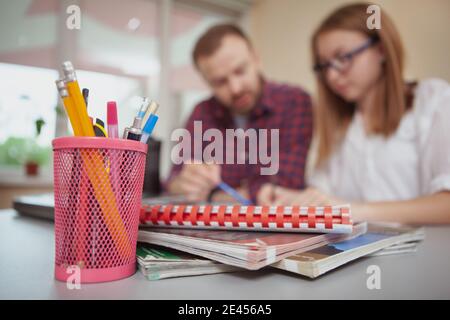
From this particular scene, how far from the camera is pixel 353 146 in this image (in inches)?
44.4

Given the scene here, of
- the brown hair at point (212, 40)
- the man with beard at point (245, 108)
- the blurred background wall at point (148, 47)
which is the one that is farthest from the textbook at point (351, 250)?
the blurred background wall at point (148, 47)

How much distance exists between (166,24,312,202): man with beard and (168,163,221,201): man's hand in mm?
99

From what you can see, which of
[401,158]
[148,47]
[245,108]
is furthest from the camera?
[148,47]

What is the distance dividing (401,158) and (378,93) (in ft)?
0.65

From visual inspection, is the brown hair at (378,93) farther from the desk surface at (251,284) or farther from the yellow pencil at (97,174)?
the yellow pencil at (97,174)

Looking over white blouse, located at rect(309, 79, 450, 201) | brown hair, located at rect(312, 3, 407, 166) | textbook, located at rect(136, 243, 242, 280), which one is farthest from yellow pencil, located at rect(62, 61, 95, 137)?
brown hair, located at rect(312, 3, 407, 166)

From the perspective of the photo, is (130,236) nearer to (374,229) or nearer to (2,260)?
(2,260)

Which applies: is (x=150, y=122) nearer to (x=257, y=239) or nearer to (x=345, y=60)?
(x=257, y=239)

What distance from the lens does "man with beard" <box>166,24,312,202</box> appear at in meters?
1.24

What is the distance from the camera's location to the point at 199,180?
1.02m

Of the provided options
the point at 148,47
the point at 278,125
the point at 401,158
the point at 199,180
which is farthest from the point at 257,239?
the point at 148,47

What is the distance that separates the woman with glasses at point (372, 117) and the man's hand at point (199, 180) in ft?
Result: 0.50

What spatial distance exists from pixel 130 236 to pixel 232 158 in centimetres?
99
